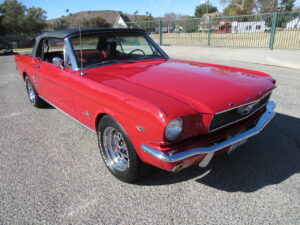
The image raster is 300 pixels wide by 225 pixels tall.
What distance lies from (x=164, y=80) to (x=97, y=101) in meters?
0.73

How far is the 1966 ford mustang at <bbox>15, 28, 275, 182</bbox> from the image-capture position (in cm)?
198

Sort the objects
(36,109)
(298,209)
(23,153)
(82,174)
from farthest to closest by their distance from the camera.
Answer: (36,109)
(23,153)
(82,174)
(298,209)

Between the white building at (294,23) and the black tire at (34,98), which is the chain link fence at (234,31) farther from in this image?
the black tire at (34,98)

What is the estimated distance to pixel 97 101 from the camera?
2.50 m

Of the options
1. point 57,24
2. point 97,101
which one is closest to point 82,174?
point 97,101

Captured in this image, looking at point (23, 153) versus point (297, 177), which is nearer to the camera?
point (297, 177)

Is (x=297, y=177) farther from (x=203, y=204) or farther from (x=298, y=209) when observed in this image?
(x=203, y=204)

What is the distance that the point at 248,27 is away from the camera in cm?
1430

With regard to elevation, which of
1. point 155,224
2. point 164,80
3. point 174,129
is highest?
point 164,80

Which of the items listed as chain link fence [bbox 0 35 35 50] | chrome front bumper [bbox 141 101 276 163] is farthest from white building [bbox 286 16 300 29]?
chain link fence [bbox 0 35 35 50]

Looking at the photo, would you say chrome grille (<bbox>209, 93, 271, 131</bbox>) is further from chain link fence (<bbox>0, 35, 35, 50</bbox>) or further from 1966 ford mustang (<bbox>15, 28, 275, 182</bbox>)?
chain link fence (<bbox>0, 35, 35, 50</bbox>)

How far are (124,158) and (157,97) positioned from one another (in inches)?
34.6

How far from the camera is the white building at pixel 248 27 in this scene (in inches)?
524

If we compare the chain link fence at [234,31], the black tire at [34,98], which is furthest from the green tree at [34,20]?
the black tire at [34,98]
